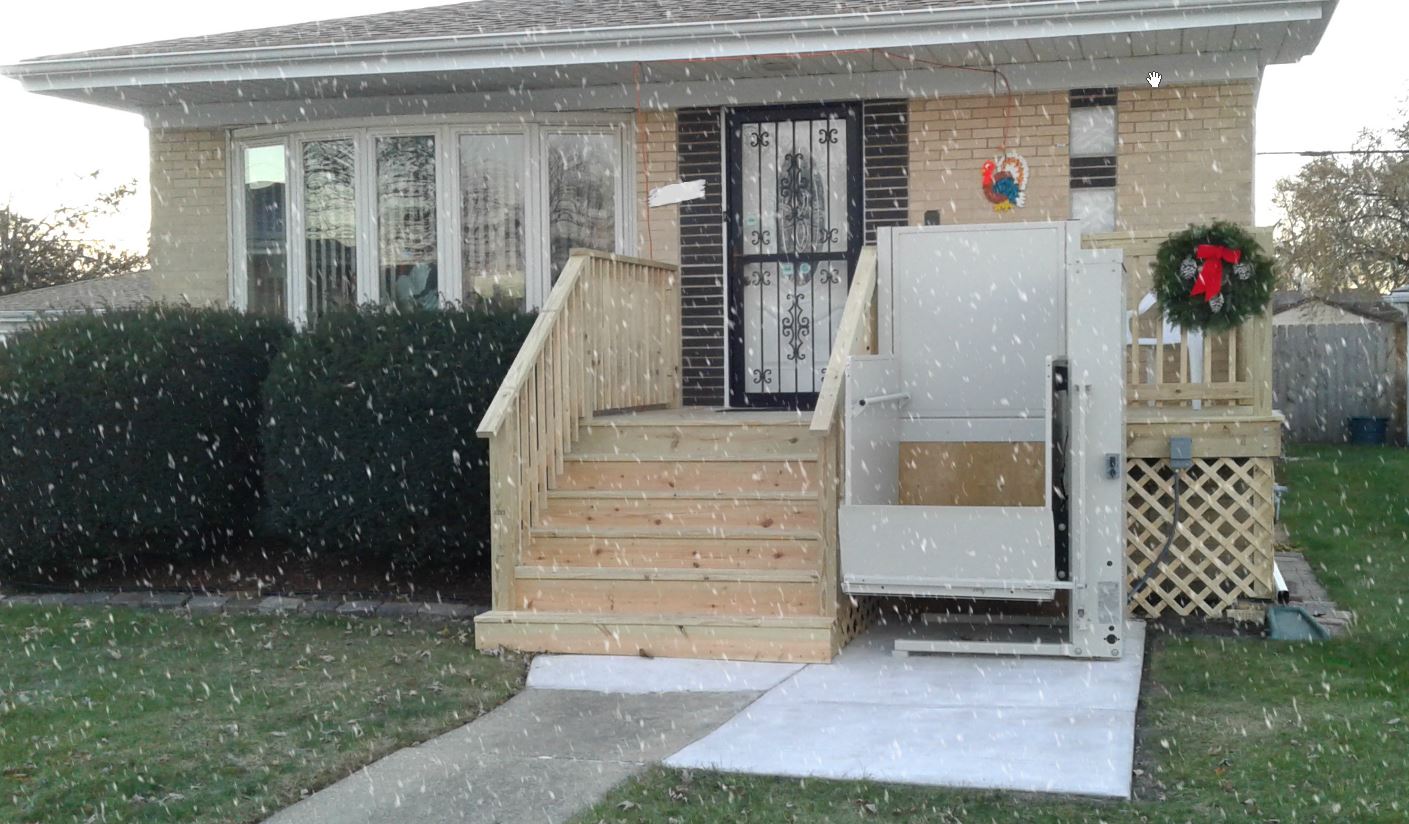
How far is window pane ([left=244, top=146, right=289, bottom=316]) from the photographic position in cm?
1127

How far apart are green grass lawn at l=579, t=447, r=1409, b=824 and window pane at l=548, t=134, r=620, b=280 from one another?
5.18m

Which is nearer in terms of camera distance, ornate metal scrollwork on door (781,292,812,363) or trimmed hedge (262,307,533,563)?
trimmed hedge (262,307,533,563)

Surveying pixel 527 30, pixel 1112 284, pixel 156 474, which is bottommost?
pixel 156 474

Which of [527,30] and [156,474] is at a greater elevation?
[527,30]

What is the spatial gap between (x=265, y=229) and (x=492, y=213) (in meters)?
1.89

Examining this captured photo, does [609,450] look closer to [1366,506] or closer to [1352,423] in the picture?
[1366,506]

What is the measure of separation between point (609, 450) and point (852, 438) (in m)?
2.02

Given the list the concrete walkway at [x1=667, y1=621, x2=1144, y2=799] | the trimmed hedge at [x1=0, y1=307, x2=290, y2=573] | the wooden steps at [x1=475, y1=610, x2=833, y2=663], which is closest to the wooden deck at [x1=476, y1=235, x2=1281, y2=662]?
the wooden steps at [x1=475, y1=610, x2=833, y2=663]

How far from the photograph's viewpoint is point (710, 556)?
775 cm

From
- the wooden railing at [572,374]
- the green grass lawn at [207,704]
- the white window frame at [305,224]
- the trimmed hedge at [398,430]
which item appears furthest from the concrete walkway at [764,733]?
the white window frame at [305,224]

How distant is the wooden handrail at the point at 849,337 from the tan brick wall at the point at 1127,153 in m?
2.38

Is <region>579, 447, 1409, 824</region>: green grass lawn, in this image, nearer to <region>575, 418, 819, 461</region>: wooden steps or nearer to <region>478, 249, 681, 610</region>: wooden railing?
<region>575, 418, 819, 461</region>: wooden steps

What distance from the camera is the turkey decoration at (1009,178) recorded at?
1007 cm

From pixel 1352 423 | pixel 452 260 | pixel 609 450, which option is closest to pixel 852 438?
pixel 609 450
